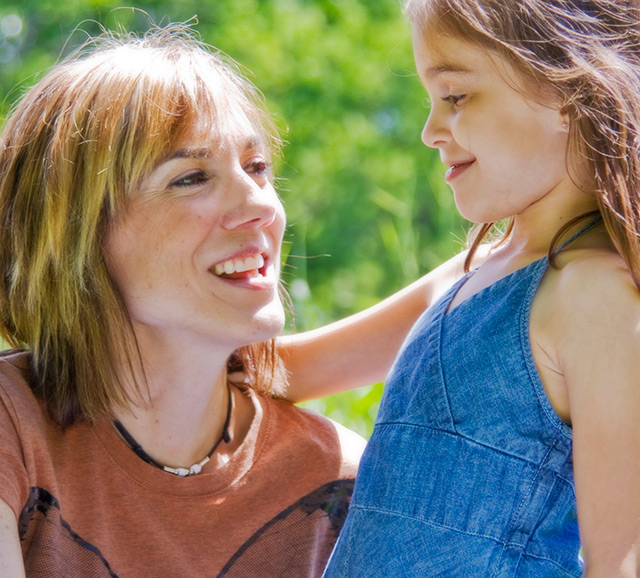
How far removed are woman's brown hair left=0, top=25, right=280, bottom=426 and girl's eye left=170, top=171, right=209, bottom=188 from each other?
0.19ft

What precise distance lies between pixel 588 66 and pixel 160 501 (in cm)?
110

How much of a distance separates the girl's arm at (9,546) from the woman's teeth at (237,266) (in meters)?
0.57

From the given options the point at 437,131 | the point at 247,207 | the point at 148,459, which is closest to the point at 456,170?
the point at 437,131

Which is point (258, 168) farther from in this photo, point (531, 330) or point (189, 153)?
point (531, 330)

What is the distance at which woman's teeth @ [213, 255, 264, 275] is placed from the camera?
1822mm

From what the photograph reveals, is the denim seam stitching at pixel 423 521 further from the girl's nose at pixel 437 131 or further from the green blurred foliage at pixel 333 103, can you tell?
the green blurred foliage at pixel 333 103

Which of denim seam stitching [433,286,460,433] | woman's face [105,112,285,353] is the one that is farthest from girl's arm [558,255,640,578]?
woman's face [105,112,285,353]

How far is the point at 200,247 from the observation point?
5.93 ft

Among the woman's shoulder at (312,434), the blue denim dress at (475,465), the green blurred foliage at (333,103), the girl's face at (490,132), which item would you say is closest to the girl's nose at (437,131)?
the girl's face at (490,132)

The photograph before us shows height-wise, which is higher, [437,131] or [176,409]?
[437,131]

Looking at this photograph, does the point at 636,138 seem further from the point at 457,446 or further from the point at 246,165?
the point at 246,165

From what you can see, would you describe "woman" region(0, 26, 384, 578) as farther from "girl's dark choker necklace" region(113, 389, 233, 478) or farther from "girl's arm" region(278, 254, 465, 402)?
"girl's arm" region(278, 254, 465, 402)

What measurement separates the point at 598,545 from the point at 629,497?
8cm

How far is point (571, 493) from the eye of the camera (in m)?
1.46
